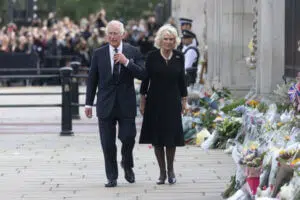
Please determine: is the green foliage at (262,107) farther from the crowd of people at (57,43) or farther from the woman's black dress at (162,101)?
the crowd of people at (57,43)

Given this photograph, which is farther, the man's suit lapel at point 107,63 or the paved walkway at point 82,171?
the man's suit lapel at point 107,63

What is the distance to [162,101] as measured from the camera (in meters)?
12.0

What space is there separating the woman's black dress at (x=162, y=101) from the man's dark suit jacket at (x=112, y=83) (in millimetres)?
153

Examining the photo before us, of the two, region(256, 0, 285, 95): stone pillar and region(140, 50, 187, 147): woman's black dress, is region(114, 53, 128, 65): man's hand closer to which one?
region(140, 50, 187, 147): woman's black dress

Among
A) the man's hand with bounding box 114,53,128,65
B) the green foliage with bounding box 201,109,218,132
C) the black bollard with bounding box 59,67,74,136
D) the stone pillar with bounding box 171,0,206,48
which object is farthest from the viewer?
the stone pillar with bounding box 171,0,206,48

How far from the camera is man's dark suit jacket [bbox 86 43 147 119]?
1188cm

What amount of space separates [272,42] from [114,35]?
150 inches

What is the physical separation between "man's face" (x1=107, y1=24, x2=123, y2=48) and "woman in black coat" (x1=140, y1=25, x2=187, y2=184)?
0.39 metres

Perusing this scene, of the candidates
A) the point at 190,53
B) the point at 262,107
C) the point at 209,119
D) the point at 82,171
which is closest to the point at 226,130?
the point at 209,119

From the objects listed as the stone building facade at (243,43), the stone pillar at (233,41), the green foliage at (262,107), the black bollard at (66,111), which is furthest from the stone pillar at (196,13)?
the green foliage at (262,107)

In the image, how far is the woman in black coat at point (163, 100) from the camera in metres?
12.0

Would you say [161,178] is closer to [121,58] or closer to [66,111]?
[121,58]

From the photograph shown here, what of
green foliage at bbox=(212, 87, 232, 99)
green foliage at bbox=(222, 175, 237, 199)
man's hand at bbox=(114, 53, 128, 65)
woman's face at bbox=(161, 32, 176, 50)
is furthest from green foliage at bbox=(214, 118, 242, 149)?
green foliage at bbox=(222, 175, 237, 199)

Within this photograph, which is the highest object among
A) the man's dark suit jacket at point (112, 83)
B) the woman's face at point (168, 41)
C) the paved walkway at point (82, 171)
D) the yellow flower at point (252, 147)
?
the woman's face at point (168, 41)
